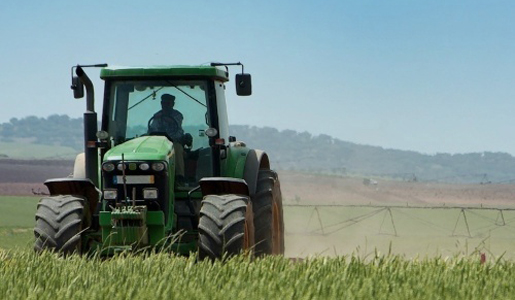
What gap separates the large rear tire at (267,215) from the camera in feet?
39.6

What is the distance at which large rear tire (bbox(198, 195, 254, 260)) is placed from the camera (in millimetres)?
10500

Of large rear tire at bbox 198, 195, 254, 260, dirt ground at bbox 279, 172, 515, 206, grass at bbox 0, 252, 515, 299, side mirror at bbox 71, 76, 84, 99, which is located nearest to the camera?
grass at bbox 0, 252, 515, 299

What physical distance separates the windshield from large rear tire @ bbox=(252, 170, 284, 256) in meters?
0.97

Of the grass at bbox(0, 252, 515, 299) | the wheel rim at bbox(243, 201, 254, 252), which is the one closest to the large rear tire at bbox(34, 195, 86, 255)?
the grass at bbox(0, 252, 515, 299)

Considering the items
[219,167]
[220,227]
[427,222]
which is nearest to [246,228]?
[220,227]

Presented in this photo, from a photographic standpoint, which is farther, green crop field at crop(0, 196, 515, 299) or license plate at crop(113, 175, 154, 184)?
license plate at crop(113, 175, 154, 184)

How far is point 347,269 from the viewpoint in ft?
28.8

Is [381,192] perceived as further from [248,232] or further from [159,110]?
[248,232]

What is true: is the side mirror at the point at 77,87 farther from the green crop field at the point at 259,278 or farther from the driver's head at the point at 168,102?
the green crop field at the point at 259,278

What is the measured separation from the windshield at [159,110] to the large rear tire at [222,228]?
1.57 meters

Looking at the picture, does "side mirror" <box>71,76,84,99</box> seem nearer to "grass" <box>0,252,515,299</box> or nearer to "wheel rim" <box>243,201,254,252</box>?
"wheel rim" <box>243,201,254,252</box>

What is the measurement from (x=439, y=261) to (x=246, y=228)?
2.17 metres

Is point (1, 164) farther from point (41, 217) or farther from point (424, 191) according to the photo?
point (41, 217)

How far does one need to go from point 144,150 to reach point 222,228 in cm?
143
